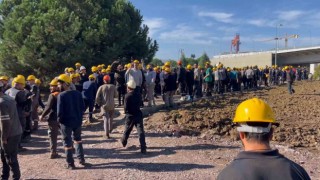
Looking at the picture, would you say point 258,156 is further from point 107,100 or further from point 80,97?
point 107,100

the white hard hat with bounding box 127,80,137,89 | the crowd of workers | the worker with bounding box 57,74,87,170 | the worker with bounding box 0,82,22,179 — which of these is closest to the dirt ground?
the crowd of workers

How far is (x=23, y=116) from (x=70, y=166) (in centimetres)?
218

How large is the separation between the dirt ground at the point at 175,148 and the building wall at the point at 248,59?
55243 mm

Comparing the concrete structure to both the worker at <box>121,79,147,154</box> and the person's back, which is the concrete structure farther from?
the person's back

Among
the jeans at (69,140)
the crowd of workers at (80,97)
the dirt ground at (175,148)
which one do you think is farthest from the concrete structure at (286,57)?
the jeans at (69,140)

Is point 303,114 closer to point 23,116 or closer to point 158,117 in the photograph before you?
point 158,117

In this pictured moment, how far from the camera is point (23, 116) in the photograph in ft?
28.8

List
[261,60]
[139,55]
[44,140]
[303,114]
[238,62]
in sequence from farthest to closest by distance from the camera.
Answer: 1. [238,62]
2. [261,60]
3. [139,55]
4. [303,114]
5. [44,140]

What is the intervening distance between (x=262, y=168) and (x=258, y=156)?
0.08m

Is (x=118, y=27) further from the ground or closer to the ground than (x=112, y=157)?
further from the ground

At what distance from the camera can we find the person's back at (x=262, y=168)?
217 centimetres

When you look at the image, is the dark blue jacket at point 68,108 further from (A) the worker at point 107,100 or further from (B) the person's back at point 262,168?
(B) the person's back at point 262,168

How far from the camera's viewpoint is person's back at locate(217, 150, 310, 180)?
2168mm

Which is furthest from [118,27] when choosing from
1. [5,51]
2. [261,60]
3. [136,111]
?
[261,60]
